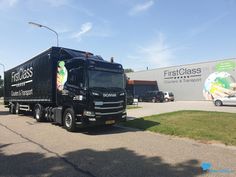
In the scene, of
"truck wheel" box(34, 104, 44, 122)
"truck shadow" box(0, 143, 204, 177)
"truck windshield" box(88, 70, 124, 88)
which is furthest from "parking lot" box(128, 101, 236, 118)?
"truck shadow" box(0, 143, 204, 177)

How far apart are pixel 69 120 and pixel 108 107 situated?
2.04 meters

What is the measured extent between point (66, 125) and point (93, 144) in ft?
11.4

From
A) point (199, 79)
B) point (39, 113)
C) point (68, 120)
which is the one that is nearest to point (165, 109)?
point (39, 113)

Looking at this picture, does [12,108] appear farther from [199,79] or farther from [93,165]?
[199,79]

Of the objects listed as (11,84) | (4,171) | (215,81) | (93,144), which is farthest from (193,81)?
(4,171)

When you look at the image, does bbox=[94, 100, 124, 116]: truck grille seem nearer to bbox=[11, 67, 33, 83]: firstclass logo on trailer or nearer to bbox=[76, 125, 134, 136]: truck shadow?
bbox=[76, 125, 134, 136]: truck shadow

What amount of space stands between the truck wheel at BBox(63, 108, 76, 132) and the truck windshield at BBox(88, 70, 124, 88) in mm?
1740

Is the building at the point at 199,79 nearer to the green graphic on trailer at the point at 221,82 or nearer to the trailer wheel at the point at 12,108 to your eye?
the green graphic on trailer at the point at 221,82

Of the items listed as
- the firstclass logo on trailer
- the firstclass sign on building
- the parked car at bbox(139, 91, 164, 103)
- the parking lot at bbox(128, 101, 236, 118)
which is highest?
the firstclass sign on building

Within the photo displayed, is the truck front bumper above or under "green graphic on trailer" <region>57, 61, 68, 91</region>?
under

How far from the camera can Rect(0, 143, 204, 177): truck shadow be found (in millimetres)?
5531

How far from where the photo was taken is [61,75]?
12516mm

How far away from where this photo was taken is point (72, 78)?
1138 centimetres

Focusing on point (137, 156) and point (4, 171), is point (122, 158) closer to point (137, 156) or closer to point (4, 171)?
point (137, 156)
